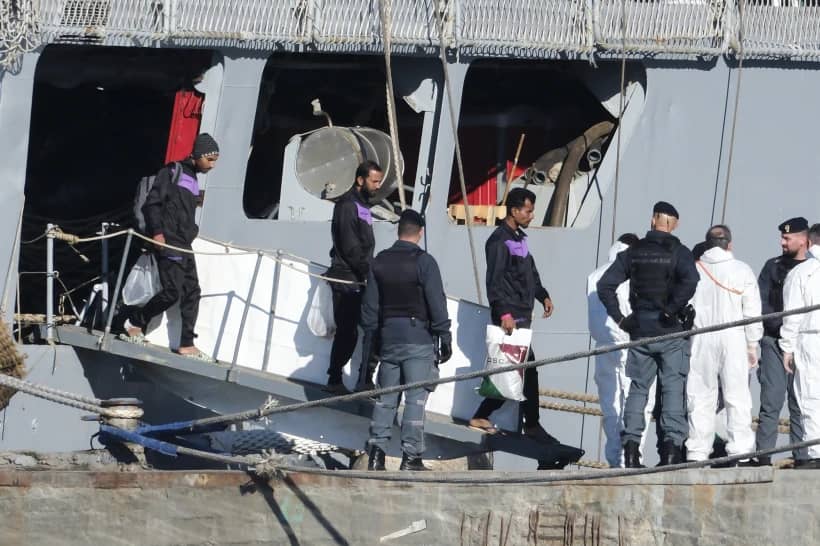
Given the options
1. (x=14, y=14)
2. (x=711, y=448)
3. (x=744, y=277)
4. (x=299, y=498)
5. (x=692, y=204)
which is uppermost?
(x=14, y=14)

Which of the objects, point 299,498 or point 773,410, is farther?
point 773,410

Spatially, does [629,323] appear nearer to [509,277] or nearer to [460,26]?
[509,277]

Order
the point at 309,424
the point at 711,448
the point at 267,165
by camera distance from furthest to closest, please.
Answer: the point at 267,165 < the point at 309,424 < the point at 711,448

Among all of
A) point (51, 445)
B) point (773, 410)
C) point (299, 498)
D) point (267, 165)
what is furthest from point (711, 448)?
point (267, 165)

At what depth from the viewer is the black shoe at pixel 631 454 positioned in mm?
8508

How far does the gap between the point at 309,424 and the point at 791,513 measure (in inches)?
131

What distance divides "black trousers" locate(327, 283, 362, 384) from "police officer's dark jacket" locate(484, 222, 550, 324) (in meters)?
0.94

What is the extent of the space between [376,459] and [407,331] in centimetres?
78

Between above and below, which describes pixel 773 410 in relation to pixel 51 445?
above

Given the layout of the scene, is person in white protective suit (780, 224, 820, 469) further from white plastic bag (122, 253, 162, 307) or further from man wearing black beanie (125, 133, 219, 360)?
white plastic bag (122, 253, 162, 307)

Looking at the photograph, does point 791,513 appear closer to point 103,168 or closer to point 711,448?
point 711,448

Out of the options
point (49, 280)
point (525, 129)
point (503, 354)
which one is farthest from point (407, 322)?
A: point (525, 129)

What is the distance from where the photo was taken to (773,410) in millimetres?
9250

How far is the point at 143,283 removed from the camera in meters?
9.95
